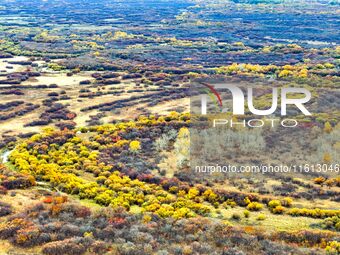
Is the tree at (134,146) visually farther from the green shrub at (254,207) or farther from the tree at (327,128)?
the tree at (327,128)

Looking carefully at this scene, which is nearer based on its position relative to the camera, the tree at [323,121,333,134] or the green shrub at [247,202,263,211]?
the green shrub at [247,202,263,211]

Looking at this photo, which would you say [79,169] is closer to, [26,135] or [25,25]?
[26,135]

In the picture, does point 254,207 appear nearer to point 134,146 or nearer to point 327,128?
point 134,146

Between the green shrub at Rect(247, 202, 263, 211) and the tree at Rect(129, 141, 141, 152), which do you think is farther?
the tree at Rect(129, 141, 141, 152)

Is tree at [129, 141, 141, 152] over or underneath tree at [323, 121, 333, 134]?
underneath

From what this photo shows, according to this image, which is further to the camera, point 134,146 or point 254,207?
point 134,146

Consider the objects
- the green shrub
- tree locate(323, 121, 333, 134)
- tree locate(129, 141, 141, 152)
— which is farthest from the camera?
tree locate(323, 121, 333, 134)

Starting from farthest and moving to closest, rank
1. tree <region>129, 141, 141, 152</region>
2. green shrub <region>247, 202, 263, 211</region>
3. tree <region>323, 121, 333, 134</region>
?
tree <region>323, 121, 333, 134</region> < tree <region>129, 141, 141, 152</region> < green shrub <region>247, 202, 263, 211</region>

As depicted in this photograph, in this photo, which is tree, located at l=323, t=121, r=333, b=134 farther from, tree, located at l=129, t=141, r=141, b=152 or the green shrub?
tree, located at l=129, t=141, r=141, b=152

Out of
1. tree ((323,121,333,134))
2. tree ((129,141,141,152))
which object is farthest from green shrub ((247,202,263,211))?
tree ((323,121,333,134))

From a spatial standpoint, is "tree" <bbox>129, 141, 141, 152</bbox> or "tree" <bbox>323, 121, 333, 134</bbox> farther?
"tree" <bbox>323, 121, 333, 134</bbox>

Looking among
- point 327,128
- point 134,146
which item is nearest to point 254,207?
point 134,146
